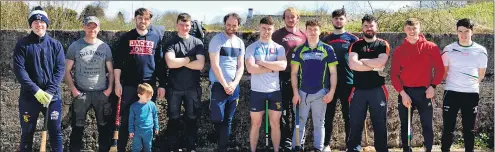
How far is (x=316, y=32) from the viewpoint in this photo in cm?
597

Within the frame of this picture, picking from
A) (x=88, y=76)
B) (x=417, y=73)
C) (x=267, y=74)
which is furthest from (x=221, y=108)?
(x=417, y=73)

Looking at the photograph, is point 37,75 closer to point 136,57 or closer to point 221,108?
point 136,57

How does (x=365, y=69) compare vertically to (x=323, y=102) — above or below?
above

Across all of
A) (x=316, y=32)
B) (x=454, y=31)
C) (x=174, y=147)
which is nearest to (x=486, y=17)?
(x=454, y=31)

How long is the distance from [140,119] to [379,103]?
8.72 feet

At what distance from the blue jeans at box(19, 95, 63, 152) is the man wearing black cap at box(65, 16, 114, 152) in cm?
23

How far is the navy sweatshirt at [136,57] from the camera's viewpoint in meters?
5.98

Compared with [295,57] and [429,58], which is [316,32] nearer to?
[295,57]

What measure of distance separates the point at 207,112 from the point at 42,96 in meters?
2.09

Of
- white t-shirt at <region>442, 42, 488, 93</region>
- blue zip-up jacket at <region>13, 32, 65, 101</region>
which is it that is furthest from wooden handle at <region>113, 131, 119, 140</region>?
white t-shirt at <region>442, 42, 488, 93</region>

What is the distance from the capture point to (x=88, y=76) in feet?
19.6

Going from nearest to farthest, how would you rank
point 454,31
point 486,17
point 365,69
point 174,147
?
point 365,69 < point 174,147 < point 454,31 < point 486,17

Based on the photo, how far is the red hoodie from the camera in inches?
231

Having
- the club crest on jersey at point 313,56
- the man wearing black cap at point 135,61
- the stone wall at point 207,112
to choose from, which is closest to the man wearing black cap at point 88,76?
the man wearing black cap at point 135,61
